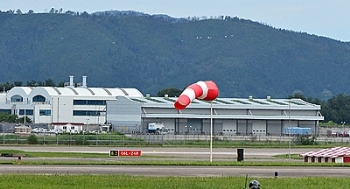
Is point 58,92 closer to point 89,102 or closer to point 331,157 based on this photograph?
point 89,102

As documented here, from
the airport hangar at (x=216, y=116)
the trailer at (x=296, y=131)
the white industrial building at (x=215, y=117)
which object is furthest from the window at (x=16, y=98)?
the trailer at (x=296, y=131)

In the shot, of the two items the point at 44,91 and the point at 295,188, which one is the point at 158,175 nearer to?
the point at 295,188

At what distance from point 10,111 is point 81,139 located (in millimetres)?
68418

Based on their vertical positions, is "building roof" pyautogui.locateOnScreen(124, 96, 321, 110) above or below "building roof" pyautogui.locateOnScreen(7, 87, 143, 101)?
below

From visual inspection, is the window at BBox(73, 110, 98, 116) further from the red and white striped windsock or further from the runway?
the red and white striped windsock

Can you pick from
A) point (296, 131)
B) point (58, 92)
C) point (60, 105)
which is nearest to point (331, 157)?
point (296, 131)

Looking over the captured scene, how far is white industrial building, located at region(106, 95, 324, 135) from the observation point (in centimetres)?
13075

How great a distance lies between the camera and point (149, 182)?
3588 cm

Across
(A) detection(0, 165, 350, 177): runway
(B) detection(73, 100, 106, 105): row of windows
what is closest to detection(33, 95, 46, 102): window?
(B) detection(73, 100, 106, 105): row of windows

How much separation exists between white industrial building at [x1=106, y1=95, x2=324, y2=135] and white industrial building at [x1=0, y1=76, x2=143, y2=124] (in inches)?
540

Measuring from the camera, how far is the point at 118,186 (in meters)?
34.4

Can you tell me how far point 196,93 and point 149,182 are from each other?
11473 millimetres

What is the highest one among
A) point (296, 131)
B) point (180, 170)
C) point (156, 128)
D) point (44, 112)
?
point (44, 112)

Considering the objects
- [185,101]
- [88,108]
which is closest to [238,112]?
[88,108]
